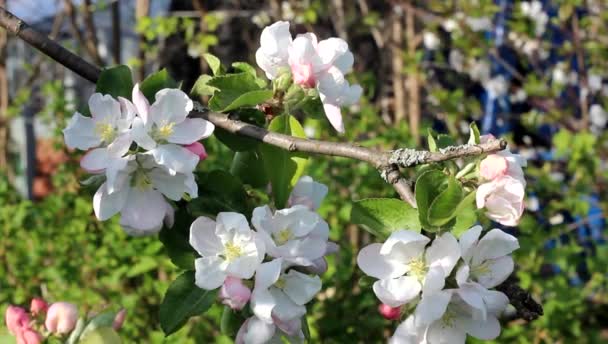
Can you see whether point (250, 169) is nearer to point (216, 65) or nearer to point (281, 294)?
point (216, 65)

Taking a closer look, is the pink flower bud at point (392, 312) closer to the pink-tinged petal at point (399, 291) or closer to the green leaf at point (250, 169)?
the pink-tinged petal at point (399, 291)

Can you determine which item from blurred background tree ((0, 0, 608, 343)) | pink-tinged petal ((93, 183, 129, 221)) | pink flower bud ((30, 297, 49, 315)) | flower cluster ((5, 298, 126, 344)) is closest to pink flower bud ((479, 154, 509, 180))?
blurred background tree ((0, 0, 608, 343))

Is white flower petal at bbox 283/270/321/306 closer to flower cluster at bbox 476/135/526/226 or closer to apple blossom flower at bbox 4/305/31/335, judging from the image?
flower cluster at bbox 476/135/526/226

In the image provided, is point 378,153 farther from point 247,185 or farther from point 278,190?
point 247,185

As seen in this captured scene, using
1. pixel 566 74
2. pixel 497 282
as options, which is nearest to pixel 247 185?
pixel 497 282

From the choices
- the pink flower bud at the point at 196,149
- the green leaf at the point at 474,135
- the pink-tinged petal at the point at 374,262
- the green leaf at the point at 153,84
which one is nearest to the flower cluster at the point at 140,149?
the pink flower bud at the point at 196,149

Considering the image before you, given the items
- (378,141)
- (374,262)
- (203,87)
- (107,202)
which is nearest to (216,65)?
(203,87)
